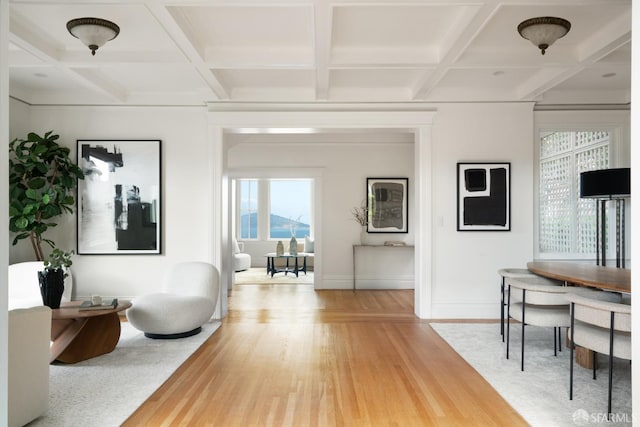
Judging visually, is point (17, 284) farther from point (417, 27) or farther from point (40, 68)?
point (417, 27)

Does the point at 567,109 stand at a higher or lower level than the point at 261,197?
higher

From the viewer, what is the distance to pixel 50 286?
372cm

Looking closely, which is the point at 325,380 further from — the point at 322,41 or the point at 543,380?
the point at 322,41

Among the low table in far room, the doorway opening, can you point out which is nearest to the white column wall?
the low table in far room

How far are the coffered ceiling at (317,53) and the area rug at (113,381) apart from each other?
2590 mm

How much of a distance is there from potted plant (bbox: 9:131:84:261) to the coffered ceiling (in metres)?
0.71

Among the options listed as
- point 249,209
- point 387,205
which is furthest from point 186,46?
point 249,209

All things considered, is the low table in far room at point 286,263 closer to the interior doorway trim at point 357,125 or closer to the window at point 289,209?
the window at point 289,209

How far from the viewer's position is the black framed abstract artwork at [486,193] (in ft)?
17.5

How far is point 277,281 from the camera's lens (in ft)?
28.0

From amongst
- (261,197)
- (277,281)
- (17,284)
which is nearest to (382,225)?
(277,281)

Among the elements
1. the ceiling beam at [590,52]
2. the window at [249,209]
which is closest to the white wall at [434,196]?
the ceiling beam at [590,52]

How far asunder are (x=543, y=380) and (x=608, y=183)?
236cm

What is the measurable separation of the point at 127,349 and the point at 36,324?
1.61 metres
